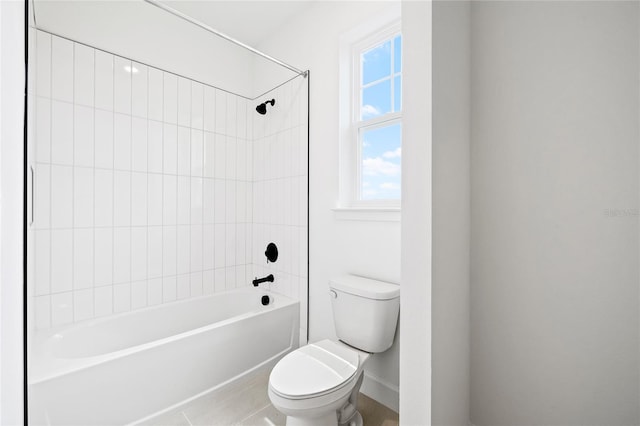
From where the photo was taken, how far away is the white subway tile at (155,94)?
82.6 inches

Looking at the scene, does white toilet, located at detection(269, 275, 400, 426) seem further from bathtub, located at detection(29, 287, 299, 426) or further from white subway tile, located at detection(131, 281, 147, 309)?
white subway tile, located at detection(131, 281, 147, 309)

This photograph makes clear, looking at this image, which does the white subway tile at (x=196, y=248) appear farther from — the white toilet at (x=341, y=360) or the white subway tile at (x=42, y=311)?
the white toilet at (x=341, y=360)

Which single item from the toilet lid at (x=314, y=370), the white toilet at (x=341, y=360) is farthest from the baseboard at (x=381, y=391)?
the toilet lid at (x=314, y=370)

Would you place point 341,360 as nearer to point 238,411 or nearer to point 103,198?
point 238,411

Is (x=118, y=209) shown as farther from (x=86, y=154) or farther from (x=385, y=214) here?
(x=385, y=214)

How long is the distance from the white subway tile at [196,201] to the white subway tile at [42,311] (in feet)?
3.20

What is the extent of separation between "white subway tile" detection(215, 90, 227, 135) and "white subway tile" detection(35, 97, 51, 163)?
3.46 feet

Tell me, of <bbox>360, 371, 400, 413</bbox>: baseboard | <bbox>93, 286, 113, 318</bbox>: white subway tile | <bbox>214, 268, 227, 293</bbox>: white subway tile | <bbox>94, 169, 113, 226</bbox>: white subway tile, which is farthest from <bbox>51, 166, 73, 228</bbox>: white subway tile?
<bbox>360, 371, 400, 413</bbox>: baseboard

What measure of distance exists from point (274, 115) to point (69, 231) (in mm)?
1656

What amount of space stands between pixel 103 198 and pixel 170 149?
569 millimetres

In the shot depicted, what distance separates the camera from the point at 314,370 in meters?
1.33

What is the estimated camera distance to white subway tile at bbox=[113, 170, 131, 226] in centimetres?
196

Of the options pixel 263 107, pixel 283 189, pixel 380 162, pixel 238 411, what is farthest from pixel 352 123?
pixel 238 411
